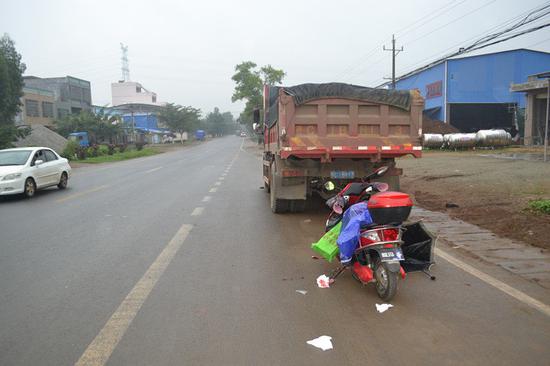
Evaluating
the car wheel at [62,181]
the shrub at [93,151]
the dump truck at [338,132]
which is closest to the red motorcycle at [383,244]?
the dump truck at [338,132]

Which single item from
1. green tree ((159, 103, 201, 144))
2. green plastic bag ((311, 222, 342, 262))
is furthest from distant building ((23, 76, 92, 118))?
green plastic bag ((311, 222, 342, 262))

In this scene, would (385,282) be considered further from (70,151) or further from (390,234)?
(70,151)

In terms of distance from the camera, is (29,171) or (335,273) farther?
(29,171)

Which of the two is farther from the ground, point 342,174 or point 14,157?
point 14,157

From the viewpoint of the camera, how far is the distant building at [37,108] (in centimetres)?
5041

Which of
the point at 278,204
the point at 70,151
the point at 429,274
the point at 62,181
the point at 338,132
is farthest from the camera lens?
the point at 70,151

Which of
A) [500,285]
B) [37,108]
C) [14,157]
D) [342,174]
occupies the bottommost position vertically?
[500,285]

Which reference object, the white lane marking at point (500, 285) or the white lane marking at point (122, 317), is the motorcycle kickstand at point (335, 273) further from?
the white lane marking at point (122, 317)

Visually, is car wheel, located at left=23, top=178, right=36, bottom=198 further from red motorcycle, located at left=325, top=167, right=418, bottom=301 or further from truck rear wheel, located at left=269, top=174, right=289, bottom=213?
red motorcycle, located at left=325, top=167, right=418, bottom=301

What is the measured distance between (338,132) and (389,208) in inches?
168

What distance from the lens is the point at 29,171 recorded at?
13.4 meters

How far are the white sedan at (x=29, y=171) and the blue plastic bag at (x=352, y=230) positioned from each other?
1083cm

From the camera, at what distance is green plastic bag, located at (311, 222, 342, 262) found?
5.24m

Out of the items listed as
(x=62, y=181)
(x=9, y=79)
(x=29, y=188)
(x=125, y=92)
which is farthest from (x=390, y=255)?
(x=125, y=92)
